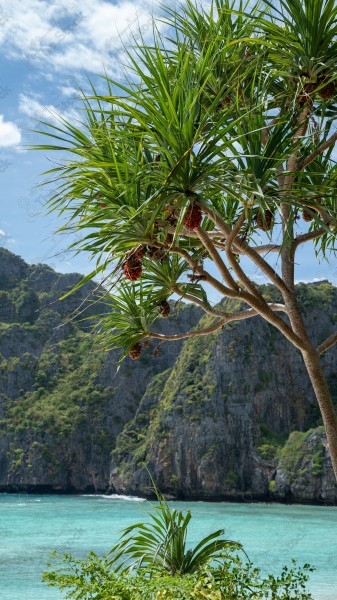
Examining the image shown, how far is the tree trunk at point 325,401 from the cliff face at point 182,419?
2980cm

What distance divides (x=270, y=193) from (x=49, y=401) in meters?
64.0

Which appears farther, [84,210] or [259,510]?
[259,510]

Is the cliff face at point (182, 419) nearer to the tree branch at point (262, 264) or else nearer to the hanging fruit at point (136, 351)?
the hanging fruit at point (136, 351)

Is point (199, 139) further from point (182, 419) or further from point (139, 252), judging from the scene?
point (182, 419)

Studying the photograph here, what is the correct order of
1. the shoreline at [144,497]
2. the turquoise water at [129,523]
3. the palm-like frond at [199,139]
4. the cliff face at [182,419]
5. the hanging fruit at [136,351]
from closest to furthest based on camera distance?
1. the palm-like frond at [199,139]
2. the hanging fruit at [136,351]
3. the turquoise water at [129,523]
4. the shoreline at [144,497]
5. the cliff face at [182,419]

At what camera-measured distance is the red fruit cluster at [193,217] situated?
2.71 metres

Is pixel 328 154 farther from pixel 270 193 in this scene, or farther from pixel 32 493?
pixel 32 493

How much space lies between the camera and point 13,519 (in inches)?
1268

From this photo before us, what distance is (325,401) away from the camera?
3146mm

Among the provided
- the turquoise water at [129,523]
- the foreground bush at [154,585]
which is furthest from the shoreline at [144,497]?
the foreground bush at [154,585]

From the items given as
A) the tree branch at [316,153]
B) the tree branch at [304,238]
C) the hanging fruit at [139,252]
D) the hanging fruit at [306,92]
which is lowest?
the hanging fruit at [139,252]

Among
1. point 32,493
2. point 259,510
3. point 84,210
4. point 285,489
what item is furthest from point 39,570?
point 32,493

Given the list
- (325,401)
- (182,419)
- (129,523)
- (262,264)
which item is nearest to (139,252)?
(262,264)

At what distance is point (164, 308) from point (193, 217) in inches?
43.8
